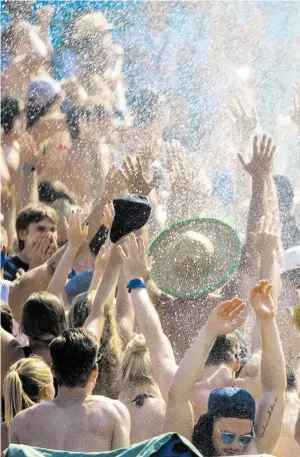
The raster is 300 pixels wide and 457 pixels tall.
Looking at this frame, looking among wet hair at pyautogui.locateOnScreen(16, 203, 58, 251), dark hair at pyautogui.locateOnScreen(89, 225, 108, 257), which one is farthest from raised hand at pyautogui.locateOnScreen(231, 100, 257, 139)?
wet hair at pyautogui.locateOnScreen(16, 203, 58, 251)

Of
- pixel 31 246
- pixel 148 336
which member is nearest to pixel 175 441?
pixel 148 336

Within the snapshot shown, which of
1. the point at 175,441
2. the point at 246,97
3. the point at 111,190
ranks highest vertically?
the point at 175,441

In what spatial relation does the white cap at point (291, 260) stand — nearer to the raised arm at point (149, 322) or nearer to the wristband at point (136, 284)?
the raised arm at point (149, 322)

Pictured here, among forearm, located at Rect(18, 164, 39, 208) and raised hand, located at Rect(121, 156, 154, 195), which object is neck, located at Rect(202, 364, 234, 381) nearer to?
raised hand, located at Rect(121, 156, 154, 195)

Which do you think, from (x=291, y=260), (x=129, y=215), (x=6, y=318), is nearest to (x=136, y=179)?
(x=129, y=215)

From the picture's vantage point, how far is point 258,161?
671cm

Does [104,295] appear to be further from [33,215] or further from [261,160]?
[261,160]

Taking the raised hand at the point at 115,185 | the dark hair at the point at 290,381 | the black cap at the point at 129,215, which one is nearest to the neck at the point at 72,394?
the dark hair at the point at 290,381

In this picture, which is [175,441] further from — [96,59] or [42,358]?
[96,59]

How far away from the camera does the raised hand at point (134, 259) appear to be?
534cm

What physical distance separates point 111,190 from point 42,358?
2.07 metres

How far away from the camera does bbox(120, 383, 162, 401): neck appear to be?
16.1 feet

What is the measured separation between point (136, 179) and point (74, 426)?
2.44 metres

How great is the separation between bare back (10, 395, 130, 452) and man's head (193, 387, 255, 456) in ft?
0.94
